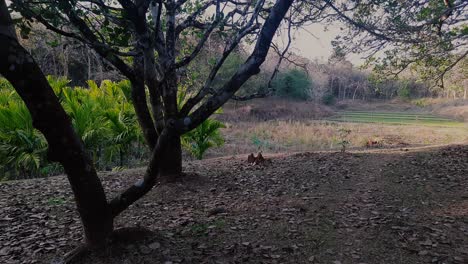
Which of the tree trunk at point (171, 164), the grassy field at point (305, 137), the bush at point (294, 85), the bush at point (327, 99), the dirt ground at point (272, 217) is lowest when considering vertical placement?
the grassy field at point (305, 137)

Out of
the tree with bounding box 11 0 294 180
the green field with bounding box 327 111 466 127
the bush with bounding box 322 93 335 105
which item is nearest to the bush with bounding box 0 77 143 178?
the tree with bounding box 11 0 294 180

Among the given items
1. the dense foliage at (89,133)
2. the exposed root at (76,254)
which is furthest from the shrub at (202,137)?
the exposed root at (76,254)

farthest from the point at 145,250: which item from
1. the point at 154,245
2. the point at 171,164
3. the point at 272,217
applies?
the point at 171,164

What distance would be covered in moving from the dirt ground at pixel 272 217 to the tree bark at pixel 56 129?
1.00 ft

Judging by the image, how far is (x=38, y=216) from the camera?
369cm

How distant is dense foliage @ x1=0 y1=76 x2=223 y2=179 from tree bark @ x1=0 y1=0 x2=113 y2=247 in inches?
159

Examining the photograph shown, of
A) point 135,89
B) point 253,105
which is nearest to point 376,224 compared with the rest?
point 135,89

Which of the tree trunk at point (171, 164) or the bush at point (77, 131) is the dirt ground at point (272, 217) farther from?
the bush at point (77, 131)

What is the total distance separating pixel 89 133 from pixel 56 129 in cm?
485

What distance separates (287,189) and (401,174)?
1.92 m

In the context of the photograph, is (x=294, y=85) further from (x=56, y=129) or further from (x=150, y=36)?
(x=56, y=129)

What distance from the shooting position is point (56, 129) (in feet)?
6.95

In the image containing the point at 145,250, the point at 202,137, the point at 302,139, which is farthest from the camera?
the point at 302,139

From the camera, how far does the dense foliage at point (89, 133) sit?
6.09 metres
